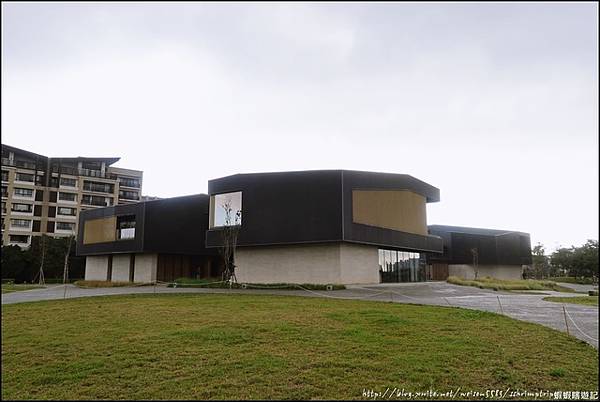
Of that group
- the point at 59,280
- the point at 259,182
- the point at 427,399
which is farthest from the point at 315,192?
the point at 59,280

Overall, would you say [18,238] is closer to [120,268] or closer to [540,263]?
[120,268]

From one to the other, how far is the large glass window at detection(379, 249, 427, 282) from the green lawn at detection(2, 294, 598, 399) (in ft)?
72.2

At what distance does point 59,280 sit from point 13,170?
19.8 meters

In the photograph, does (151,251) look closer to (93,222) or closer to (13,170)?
(93,222)

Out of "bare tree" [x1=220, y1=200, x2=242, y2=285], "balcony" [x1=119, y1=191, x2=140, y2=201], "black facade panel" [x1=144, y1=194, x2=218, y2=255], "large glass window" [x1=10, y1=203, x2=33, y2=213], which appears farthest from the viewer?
"balcony" [x1=119, y1=191, x2=140, y2=201]

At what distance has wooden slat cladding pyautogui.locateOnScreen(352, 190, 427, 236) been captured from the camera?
30.6 meters

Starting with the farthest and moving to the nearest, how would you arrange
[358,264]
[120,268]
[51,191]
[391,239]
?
1. [51,191]
2. [120,268]
3. [391,239]
4. [358,264]

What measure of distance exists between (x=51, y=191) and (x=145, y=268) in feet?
127

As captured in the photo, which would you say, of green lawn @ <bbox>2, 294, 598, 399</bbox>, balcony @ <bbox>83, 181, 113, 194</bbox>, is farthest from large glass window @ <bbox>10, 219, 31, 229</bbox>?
green lawn @ <bbox>2, 294, 598, 399</bbox>

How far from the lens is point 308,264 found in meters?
30.3

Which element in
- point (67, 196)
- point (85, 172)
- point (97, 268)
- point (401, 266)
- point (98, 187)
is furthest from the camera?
point (98, 187)

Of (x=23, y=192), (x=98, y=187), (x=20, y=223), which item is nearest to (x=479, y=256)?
(x=98, y=187)

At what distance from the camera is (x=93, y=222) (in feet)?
148

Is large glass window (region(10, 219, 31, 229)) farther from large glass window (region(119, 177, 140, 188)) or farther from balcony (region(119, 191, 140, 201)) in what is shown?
large glass window (region(119, 177, 140, 188))
